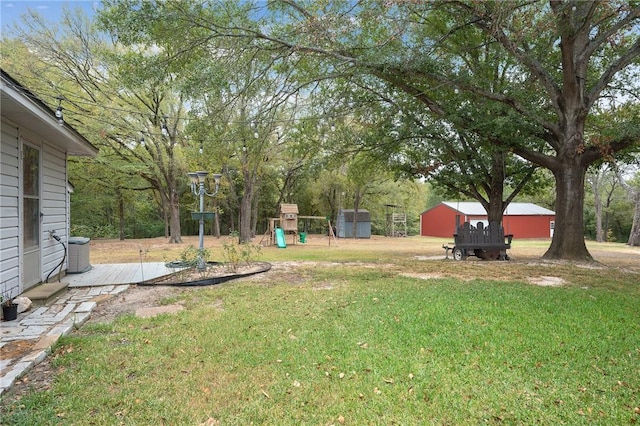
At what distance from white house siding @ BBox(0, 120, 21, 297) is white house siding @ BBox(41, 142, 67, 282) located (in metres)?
1.08

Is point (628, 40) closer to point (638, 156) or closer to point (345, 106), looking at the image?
point (638, 156)

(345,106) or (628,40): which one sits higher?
(628,40)

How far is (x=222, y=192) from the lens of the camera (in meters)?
21.1

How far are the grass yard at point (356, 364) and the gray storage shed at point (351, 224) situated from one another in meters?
22.4

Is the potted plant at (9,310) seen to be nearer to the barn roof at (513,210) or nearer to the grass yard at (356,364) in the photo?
the grass yard at (356,364)

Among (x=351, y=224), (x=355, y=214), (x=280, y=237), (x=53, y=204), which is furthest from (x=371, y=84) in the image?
(x=351, y=224)

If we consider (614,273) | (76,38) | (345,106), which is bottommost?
(614,273)

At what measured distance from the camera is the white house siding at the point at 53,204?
224 inches

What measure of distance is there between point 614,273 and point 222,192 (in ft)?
59.8

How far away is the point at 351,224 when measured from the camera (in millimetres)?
27438

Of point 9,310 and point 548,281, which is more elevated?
point 9,310

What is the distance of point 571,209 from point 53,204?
37.1ft

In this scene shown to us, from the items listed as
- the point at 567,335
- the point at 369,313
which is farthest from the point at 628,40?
the point at 369,313

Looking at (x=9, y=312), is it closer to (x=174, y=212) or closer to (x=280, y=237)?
(x=280, y=237)
